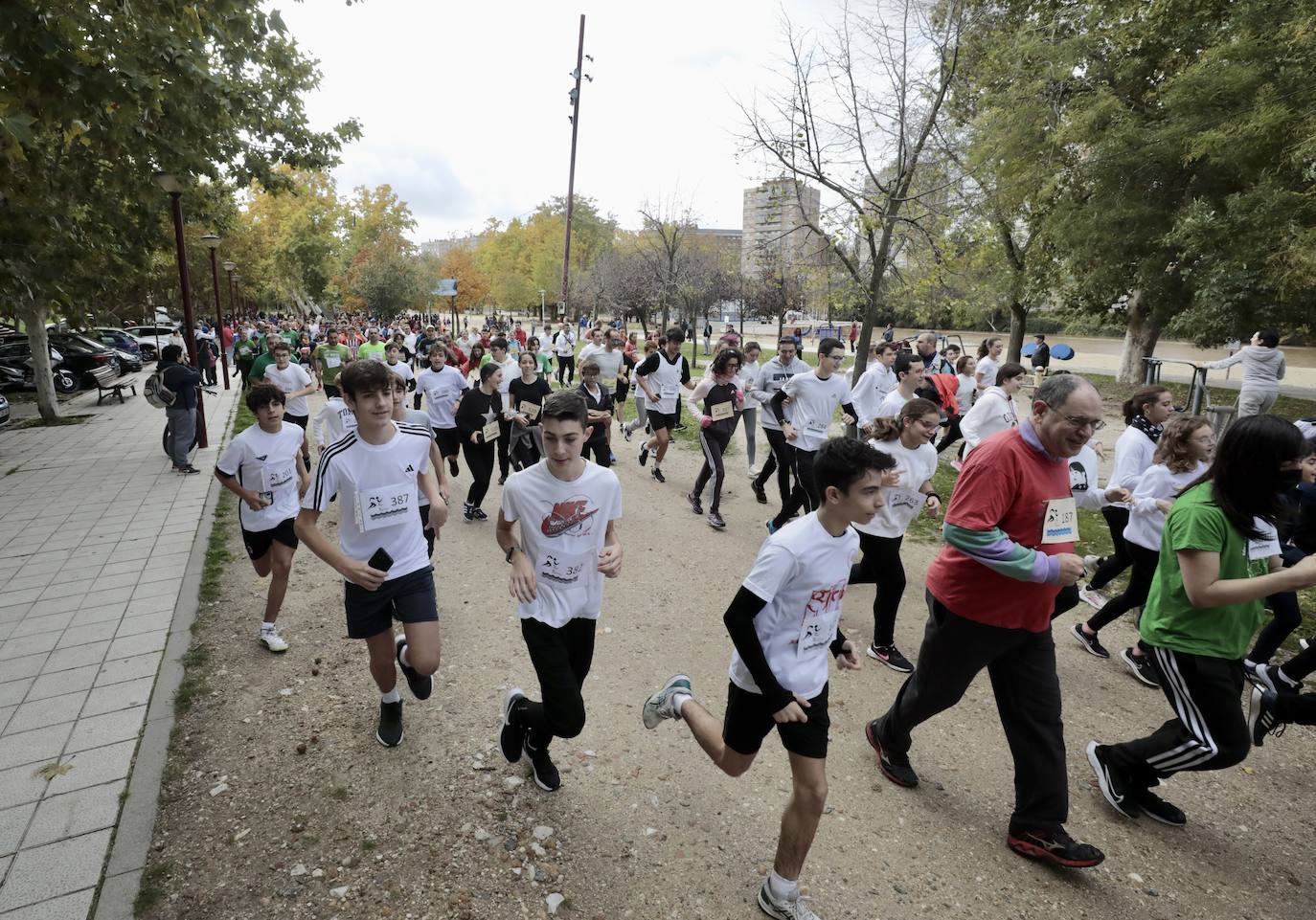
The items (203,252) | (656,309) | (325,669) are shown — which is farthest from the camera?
(656,309)

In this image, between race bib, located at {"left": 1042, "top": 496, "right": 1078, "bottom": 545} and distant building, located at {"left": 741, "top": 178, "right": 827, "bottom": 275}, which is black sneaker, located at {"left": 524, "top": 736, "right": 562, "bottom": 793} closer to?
race bib, located at {"left": 1042, "top": 496, "right": 1078, "bottom": 545}

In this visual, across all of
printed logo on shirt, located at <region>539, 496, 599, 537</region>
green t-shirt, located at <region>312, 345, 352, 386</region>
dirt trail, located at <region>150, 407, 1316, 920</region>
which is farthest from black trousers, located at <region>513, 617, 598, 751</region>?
green t-shirt, located at <region>312, 345, 352, 386</region>

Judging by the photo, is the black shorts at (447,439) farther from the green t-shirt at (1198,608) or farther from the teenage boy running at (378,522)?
the green t-shirt at (1198,608)

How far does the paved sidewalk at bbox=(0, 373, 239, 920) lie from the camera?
9.94ft

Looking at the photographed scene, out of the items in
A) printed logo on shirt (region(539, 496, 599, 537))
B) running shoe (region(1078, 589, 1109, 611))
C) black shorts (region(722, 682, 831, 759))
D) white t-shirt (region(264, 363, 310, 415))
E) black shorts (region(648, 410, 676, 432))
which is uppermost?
printed logo on shirt (region(539, 496, 599, 537))

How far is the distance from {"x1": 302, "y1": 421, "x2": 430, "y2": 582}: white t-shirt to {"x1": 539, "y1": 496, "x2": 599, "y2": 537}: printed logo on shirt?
926 mm

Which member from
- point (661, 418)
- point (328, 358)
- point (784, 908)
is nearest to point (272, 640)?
point (784, 908)

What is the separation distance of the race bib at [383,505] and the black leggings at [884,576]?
9.52 ft

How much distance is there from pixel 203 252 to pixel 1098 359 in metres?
42.3

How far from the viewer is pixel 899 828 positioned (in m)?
3.32

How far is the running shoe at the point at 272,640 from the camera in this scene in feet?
16.0

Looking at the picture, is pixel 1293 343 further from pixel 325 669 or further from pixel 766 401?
pixel 325 669

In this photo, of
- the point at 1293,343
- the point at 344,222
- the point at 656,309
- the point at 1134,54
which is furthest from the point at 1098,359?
the point at 344,222

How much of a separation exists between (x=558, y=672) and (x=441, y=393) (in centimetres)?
580
